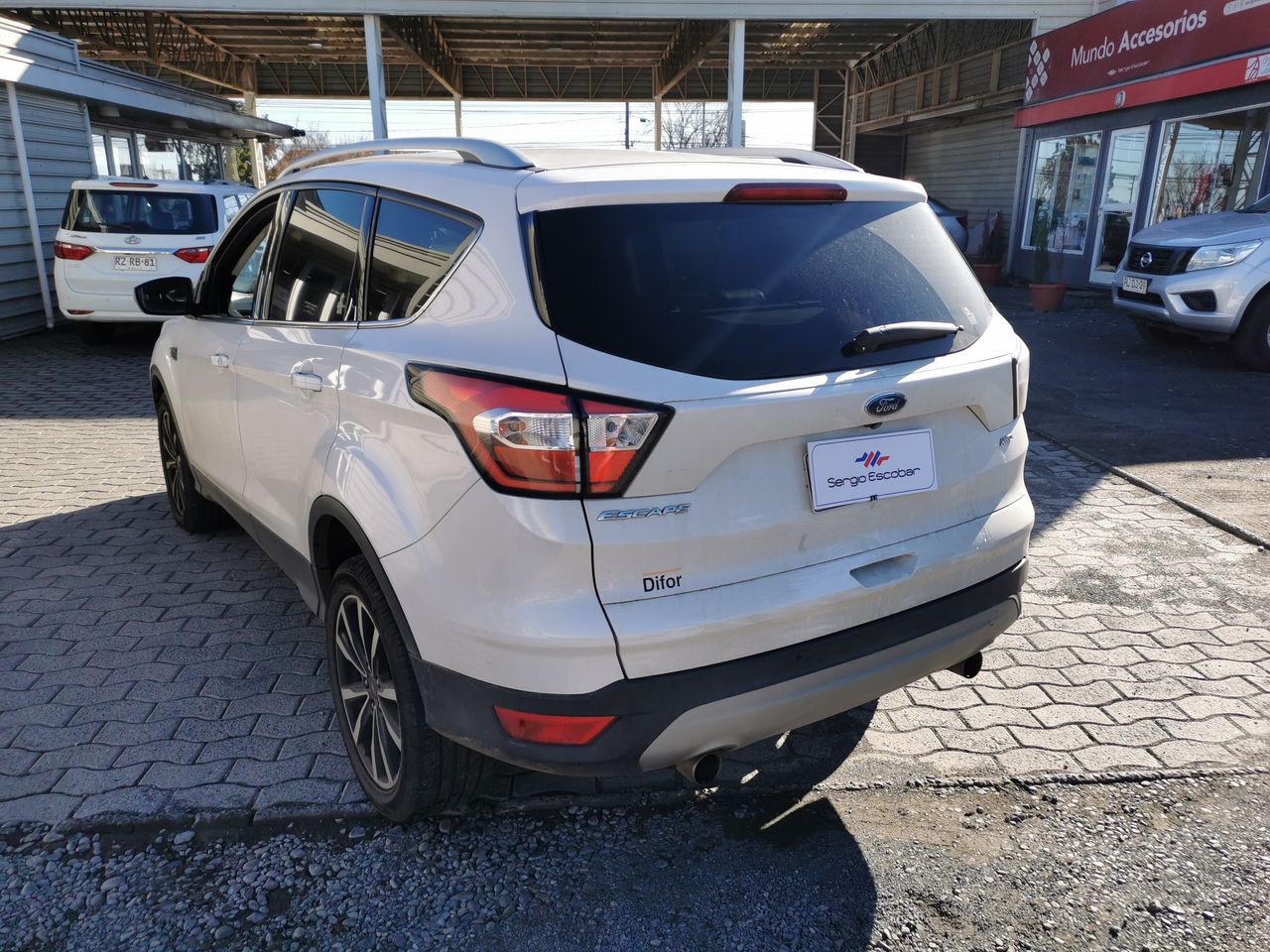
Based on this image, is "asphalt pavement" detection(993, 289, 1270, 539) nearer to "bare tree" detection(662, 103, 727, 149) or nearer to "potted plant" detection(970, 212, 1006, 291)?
"potted plant" detection(970, 212, 1006, 291)

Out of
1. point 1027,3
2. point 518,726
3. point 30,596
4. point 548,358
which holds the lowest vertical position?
point 30,596

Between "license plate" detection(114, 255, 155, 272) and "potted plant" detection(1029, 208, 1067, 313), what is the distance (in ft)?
37.5

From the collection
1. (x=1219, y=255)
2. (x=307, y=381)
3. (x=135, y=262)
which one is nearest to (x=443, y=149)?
(x=307, y=381)

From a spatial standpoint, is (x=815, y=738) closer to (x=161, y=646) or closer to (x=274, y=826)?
(x=274, y=826)

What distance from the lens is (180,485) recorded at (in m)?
4.95

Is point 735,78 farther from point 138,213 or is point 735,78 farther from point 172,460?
point 172,460

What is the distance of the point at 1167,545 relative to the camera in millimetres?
4816

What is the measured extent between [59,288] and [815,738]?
1042cm

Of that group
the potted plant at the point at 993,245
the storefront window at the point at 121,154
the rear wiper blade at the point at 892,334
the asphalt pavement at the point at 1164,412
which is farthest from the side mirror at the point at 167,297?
the potted plant at the point at 993,245

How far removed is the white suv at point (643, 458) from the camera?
81.2 inches

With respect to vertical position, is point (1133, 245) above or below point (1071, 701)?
above

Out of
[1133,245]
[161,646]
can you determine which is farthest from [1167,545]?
[1133,245]

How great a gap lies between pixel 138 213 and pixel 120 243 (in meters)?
0.49

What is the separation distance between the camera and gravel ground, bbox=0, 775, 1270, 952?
2.34m
